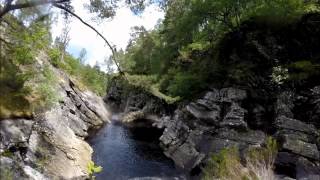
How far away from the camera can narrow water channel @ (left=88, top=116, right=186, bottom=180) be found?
26422 millimetres

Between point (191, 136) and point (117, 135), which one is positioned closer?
point (191, 136)

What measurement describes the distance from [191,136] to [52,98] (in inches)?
622

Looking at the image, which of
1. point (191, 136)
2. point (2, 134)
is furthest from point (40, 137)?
point (191, 136)

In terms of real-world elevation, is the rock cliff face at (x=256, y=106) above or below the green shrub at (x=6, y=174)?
above

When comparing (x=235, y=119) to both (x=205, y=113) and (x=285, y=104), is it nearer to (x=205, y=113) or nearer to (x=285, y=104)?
(x=205, y=113)

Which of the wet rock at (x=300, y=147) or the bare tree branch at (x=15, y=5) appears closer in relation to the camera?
the bare tree branch at (x=15, y=5)

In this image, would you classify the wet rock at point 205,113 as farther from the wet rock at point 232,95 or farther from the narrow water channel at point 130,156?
the narrow water channel at point 130,156

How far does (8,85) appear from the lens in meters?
14.3

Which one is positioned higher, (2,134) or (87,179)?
(2,134)

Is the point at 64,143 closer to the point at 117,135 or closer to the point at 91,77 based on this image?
the point at 117,135

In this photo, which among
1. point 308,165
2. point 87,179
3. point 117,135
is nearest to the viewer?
point 87,179

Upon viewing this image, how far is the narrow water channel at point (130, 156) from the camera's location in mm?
26422

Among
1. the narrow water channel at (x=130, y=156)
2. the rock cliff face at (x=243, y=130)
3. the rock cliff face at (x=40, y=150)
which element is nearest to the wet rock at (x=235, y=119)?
the rock cliff face at (x=243, y=130)

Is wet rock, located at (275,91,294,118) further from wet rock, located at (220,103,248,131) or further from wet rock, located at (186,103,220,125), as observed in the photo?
wet rock, located at (186,103,220,125)
